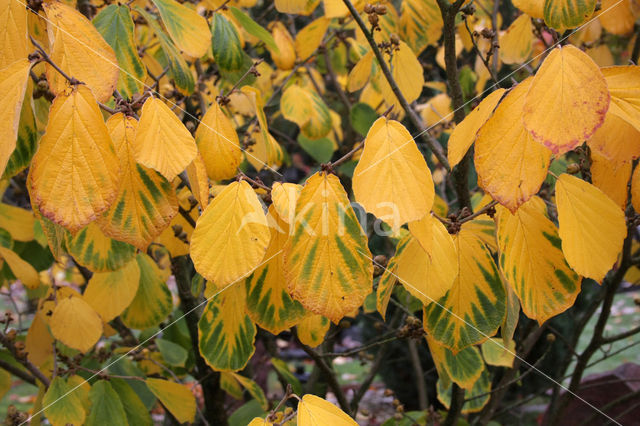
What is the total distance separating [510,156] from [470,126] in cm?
9

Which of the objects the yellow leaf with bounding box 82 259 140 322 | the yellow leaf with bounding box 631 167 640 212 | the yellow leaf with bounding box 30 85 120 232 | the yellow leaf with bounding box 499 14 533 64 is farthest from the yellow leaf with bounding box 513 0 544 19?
the yellow leaf with bounding box 82 259 140 322

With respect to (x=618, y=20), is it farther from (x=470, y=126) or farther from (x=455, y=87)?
(x=470, y=126)

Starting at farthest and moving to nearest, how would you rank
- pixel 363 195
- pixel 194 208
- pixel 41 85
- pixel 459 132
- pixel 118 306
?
1. pixel 118 306
2. pixel 194 208
3. pixel 41 85
4. pixel 459 132
5. pixel 363 195

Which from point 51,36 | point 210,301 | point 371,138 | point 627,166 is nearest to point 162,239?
point 210,301

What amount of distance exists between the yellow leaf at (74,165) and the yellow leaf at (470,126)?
1.38ft

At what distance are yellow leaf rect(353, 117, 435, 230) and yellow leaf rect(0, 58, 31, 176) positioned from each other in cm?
36

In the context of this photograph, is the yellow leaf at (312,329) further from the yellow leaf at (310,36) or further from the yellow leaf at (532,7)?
the yellow leaf at (310,36)

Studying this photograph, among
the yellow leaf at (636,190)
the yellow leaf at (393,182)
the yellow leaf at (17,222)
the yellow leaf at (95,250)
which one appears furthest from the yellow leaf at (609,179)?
the yellow leaf at (17,222)

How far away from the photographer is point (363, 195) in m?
0.57

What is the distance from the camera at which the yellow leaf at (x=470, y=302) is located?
2.59 feet

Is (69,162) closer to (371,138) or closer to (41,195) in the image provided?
(41,195)

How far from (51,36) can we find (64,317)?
0.66m

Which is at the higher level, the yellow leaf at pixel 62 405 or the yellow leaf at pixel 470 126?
the yellow leaf at pixel 470 126

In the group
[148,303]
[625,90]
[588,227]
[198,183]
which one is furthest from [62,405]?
[625,90]
